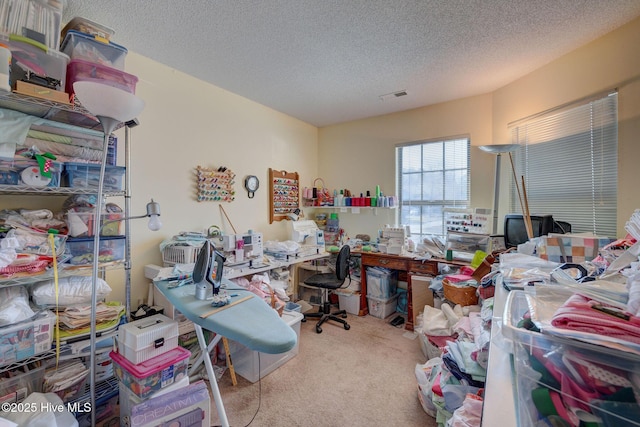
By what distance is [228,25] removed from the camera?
1929 mm

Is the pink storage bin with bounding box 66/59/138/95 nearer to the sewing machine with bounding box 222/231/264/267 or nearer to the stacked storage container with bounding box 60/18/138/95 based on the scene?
the stacked storage container with bounding box 60/18/138/95

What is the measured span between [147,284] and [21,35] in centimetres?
183

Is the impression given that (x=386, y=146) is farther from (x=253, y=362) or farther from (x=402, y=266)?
(x=253, y=362)

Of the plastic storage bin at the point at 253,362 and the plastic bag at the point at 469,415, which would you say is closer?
the plastic bag at the point at 469,415

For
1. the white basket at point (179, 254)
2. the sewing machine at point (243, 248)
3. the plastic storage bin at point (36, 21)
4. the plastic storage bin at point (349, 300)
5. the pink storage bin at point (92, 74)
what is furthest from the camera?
the plastic storage bin at point (349, 300)

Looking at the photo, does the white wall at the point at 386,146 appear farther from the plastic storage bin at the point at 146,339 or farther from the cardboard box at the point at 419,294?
the plastic storage bin at the point at 146,339

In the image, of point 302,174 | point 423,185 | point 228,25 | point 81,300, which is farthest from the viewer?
point 302,174

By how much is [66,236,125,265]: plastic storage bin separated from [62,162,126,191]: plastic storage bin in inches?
12.8

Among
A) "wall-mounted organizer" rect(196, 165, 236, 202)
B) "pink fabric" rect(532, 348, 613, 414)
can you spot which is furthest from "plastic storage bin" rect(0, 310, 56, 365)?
"pink fabric" rect(532, 348, 613, 414)

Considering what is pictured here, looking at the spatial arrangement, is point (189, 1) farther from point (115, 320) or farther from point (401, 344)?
point (401, 344)

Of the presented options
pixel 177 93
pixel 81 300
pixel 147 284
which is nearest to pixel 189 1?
pixel 177 93

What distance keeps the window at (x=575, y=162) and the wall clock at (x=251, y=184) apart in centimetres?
290

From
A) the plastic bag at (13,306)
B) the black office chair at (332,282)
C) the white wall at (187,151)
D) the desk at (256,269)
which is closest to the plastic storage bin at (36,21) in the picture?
the white wall at (187,151)

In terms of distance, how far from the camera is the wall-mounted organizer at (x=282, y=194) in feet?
11.7
